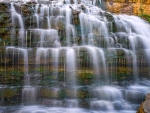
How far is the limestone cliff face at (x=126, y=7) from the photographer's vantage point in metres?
13.5

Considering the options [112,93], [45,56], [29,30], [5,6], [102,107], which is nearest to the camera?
[102,107]

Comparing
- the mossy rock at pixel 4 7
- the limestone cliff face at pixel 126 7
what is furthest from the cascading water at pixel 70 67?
the limestone cliff face at pixel 126 7

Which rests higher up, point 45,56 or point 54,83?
point 45,56

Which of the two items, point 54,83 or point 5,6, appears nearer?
point 54,83

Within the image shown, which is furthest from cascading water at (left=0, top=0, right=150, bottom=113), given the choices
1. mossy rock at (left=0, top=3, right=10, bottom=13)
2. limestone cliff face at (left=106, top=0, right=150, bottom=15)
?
limestone cliff face at (left=106, top=0, right=150, bottom=15)

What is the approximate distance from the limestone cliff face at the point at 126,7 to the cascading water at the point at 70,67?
568cm

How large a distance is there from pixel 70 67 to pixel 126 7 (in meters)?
9.06

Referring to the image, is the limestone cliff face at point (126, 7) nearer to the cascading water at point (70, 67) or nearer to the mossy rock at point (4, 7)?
the cascading water at point (70, 67)

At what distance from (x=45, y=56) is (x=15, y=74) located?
1029 mm

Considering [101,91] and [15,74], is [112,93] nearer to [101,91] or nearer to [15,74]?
[101,91]

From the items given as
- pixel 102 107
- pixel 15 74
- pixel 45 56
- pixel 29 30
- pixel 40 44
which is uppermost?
pixel 29 30

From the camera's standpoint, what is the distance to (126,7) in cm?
1354

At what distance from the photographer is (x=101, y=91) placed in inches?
218

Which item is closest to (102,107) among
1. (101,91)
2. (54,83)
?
(101,91)
